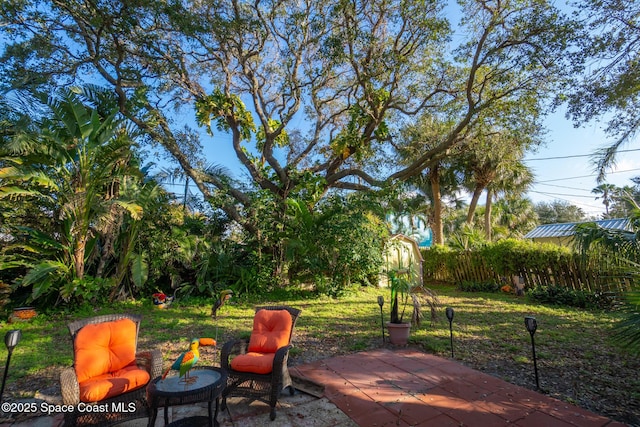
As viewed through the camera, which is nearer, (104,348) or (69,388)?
(69,388)

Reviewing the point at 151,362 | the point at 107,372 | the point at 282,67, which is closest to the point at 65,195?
the point at 107,372

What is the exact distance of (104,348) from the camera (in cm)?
319

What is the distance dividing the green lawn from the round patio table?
186 centimetres

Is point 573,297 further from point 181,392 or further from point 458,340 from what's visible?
point 181,392

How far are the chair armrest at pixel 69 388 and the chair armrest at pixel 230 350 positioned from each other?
1.23 meters

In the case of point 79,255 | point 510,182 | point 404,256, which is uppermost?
point 510,182

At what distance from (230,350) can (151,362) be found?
0.79 metres

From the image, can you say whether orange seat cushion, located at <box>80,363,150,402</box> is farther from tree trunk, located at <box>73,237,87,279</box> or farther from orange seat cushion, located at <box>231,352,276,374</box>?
tree trunk, located at <box>73,237,87,279</box>

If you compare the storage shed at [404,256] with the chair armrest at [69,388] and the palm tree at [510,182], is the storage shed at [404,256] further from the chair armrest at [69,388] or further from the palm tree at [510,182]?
the chair armrest at [69,388]

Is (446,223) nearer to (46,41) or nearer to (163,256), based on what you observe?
(163,256)

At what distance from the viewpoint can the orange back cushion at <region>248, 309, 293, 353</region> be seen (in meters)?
3.65

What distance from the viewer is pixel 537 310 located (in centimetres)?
768

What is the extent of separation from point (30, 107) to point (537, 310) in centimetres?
1364

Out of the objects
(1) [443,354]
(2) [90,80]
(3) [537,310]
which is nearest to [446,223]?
(3) [537,310]
